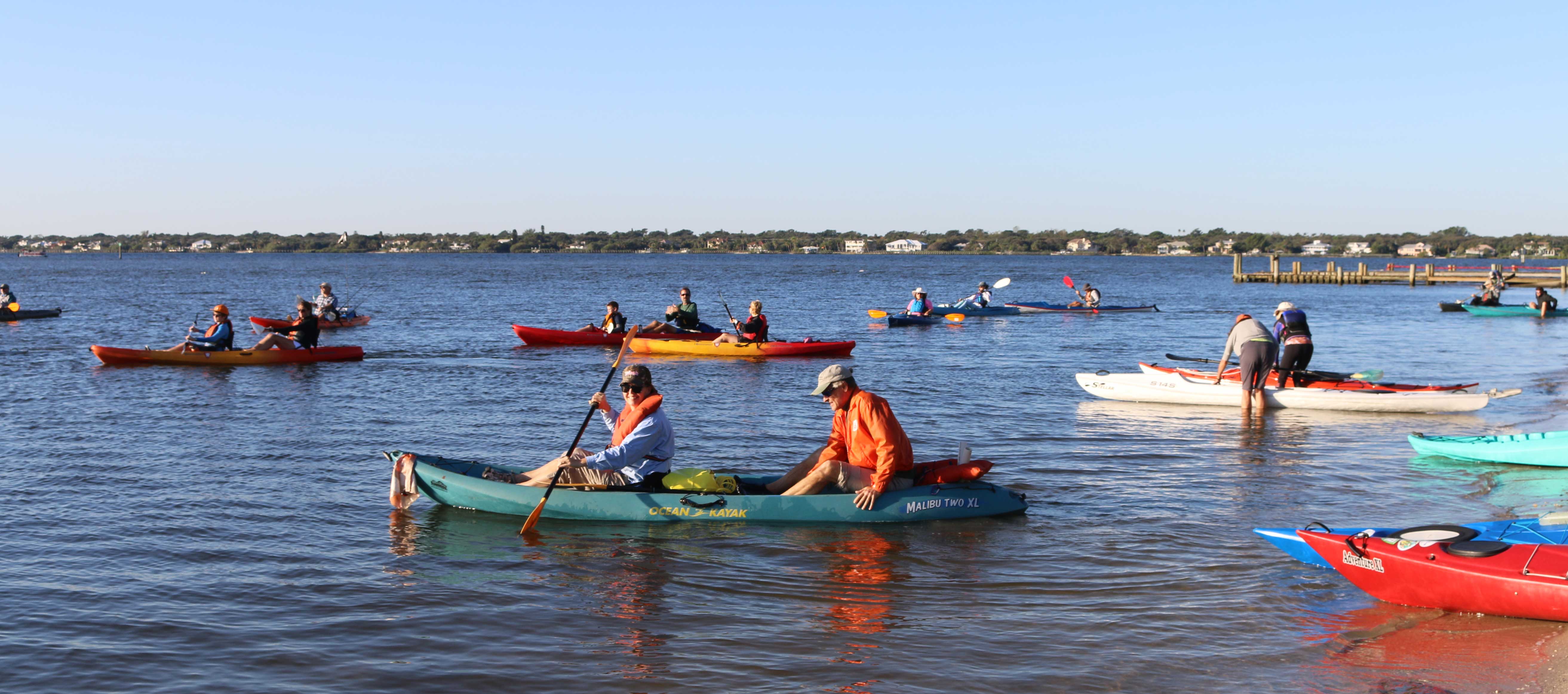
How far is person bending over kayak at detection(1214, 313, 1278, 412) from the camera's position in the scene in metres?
16.2

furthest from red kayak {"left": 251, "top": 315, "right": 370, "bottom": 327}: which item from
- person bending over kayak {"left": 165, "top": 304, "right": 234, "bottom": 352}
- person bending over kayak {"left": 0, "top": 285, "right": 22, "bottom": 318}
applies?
person bending over kayak {"left": 0, "top": 285, "right": 22, "bottom": 318}

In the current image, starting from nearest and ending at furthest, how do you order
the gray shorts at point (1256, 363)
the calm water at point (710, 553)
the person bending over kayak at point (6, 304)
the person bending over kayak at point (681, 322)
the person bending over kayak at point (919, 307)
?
the calm water at point (710, 553)
the gray shorts at point (1256, 363)
the person bending over kayak at point (681, 322)
the person bending over kayak at point (6, 304)
the person bending over kayak at point (919, 307)

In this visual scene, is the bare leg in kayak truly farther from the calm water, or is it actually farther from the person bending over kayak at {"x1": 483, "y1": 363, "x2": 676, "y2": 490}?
the person bending over kayak at {"x1": 483, "y1": 363, "x2": 676, "y2": 490}

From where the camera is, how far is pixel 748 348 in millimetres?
24000

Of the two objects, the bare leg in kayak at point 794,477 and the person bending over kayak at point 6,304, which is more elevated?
the person bending over kayak at point 6,304

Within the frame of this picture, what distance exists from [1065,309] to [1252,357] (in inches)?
968

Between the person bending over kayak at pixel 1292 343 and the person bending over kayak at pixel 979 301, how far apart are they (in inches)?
802

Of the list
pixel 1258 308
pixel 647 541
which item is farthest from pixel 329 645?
pixel 1258 308

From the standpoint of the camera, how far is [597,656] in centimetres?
702

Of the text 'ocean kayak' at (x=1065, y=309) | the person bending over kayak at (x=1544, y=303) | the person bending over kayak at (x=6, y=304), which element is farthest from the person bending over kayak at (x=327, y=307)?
the person bending over kayak at (x=1544, y=303)

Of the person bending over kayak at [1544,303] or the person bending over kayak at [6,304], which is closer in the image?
the person bending over kayak at [6,304]

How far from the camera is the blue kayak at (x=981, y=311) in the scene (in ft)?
119

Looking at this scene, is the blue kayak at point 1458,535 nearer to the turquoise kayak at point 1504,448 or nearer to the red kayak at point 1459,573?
the red kayak at point 1459,573

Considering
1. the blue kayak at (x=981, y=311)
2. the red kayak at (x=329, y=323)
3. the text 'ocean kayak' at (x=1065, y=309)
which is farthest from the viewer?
the text 'ocean kayak' at (x=1065, y=309)
